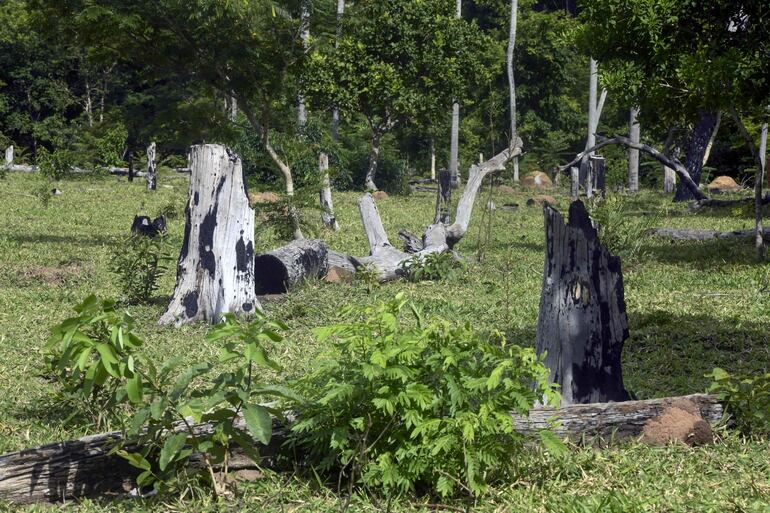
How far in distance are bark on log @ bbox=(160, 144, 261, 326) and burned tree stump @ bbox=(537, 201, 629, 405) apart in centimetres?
443

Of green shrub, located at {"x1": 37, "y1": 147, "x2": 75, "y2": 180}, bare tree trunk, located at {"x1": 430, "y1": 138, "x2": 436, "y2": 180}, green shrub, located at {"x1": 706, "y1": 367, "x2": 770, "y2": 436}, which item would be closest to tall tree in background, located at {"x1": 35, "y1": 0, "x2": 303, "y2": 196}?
green shrub, located at {"x1": 706, "y1": 367, "x2": 770, "y2": 436}

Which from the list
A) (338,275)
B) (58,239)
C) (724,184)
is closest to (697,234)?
(338,275)

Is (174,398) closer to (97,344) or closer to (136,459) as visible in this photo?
(136,459)

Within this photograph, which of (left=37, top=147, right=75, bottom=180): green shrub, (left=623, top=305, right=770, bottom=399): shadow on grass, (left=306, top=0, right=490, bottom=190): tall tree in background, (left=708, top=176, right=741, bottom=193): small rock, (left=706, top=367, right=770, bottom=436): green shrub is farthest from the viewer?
(left=708, top=176, right=741, bottom=193): small rock

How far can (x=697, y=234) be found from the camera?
1697 centimetres

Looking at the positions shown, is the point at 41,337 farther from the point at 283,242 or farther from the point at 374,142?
the point at 374,142

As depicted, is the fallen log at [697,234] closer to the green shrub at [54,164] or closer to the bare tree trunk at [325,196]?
the bare tree trunk at [325,196]

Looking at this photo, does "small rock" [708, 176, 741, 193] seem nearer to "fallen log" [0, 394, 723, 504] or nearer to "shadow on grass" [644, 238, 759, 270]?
"shadow on grass" [644, 238, 759, 270]

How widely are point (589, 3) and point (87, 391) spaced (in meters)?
11.4

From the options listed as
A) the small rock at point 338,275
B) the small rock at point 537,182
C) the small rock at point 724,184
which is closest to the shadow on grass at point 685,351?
the small rock at point 338,275

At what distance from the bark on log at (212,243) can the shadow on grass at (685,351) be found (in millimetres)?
4190

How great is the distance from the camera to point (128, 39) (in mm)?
17000

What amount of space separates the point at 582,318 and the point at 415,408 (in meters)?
2.10

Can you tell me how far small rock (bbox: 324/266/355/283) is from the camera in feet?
42.2
